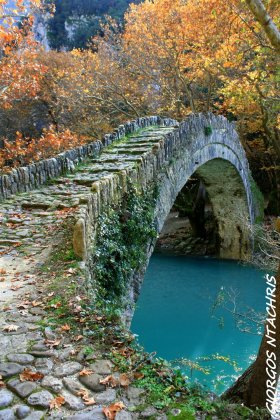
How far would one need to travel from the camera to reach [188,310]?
37.7ft

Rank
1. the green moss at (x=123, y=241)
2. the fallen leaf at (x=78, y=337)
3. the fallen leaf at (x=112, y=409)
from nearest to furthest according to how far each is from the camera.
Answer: the fallen leaf at (x=112, y=409) < the fallen leaf at (x=78, y=337) < the green moss at (x=123, y=241)

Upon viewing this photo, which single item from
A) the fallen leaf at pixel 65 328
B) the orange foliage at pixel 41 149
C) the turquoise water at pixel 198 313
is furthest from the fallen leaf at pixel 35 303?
the orange foliage at pixel 41 149

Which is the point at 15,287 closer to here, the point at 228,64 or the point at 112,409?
the point at 112,409

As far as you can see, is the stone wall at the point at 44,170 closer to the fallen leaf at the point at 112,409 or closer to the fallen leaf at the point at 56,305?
the fallen leaf at the point at 56,305

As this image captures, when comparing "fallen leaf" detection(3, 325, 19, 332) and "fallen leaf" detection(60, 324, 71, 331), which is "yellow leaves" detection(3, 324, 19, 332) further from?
"fallen leaf" detection(60, 324, 71, 331)

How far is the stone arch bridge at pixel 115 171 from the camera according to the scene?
5465 millimetres

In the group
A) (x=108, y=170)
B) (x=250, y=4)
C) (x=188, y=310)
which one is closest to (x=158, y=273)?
(x=188, y=310)

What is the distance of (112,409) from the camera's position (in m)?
2.47

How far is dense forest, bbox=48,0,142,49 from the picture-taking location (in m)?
29.0

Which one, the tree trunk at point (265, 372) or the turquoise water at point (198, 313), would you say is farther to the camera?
the turquoise water at point (198, 313)

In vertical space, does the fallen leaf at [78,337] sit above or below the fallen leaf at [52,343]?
below

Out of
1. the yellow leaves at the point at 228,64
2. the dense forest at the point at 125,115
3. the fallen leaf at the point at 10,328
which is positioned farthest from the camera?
the yellow leaves at the point at 228,64

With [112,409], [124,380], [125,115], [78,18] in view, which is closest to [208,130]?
[125,115]

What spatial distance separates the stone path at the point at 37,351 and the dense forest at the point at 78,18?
26.1m
